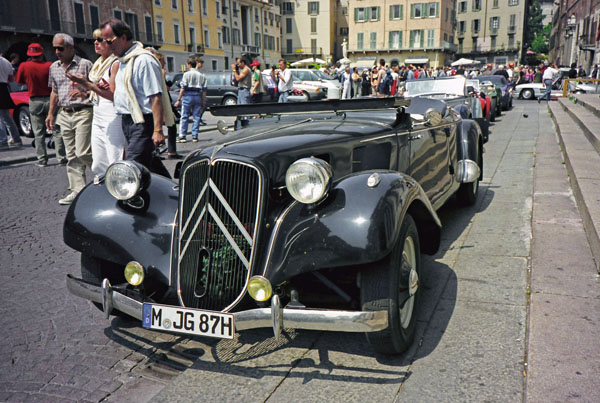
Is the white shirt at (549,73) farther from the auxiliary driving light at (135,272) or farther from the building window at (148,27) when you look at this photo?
the building window at (148,27)

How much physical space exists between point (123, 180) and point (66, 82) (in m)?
4.06

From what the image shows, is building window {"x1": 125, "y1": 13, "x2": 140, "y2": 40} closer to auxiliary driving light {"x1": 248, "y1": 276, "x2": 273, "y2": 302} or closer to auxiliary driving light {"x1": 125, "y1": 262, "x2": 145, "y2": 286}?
auxiliary driving light {"x1": 125, "y1": 262, "x2": 145, "y2": 286}

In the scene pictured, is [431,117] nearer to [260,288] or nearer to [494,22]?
[260,288]

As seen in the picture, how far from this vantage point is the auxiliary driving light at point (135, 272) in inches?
109

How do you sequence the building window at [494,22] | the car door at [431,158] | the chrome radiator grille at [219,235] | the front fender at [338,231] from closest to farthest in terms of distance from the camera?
the front fender at [338,231] → the chrome radiator grille at [219,235] → the car door at [431,158] → the building window at [494,22]

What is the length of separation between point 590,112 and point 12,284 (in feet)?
40.7

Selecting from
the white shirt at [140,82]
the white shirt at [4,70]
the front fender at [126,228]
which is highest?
the white shirt at [4,70]

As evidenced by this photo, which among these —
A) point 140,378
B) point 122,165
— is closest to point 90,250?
point 122,165

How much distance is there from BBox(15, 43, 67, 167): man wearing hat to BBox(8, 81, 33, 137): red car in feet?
14.6

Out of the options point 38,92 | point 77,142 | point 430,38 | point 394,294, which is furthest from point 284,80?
point 430,38

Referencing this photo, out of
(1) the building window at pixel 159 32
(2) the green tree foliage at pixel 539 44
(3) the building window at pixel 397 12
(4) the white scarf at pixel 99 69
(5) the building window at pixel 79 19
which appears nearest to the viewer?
(4) the white scarf at pixel 99 69

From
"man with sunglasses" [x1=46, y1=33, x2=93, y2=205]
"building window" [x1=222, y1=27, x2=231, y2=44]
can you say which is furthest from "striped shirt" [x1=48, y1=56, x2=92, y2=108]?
"building window" [x1=222, y1=27, x2=231, y2=44]

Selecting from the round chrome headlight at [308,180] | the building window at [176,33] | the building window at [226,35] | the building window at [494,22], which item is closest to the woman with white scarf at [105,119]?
the round chrome headlight at [308,180]

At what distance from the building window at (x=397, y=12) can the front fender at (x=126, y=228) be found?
63.3 metres
